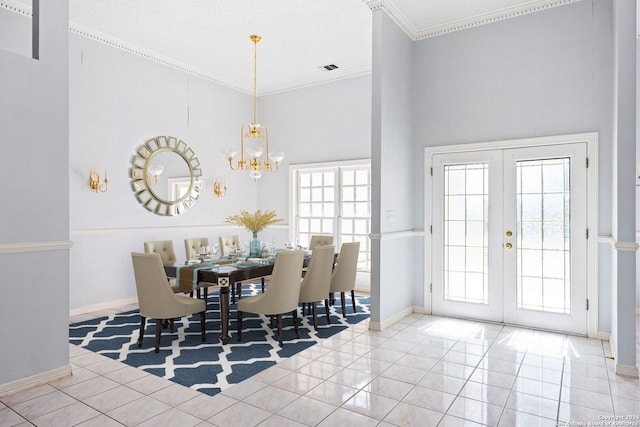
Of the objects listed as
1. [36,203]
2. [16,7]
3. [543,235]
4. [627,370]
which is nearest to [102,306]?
[36,203]

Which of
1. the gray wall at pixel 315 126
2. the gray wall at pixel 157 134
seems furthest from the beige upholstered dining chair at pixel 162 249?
the gray wall at pixel 315 126

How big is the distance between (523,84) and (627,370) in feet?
9.87

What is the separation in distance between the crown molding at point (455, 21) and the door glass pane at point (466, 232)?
5.51 feet

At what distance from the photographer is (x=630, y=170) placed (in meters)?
3.20

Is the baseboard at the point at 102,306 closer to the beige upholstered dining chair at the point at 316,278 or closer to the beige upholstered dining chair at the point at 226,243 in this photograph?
the beige upholstered dining chair at the point at 226,243

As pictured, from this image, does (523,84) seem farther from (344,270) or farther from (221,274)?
(221,274)

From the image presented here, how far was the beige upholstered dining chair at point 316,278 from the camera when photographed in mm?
4332

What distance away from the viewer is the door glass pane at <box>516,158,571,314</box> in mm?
4316

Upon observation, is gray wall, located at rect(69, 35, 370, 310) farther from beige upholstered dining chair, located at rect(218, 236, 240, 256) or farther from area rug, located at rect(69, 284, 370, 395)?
area rug, located at rect(69, 284, 370, 395)

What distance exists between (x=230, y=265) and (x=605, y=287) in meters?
3.86

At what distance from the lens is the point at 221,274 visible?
3830 mm

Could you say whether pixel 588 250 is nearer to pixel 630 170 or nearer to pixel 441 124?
pixel 630 170

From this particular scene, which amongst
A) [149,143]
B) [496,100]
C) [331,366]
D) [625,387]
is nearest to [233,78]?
[149,143]

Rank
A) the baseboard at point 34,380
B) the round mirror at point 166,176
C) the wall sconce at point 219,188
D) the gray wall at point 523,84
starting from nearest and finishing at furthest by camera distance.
Result: the baseboard at point 34,380, the gray wall at point 523,84, the round mirror at point 166,176, the wall sconce at point 219,188
